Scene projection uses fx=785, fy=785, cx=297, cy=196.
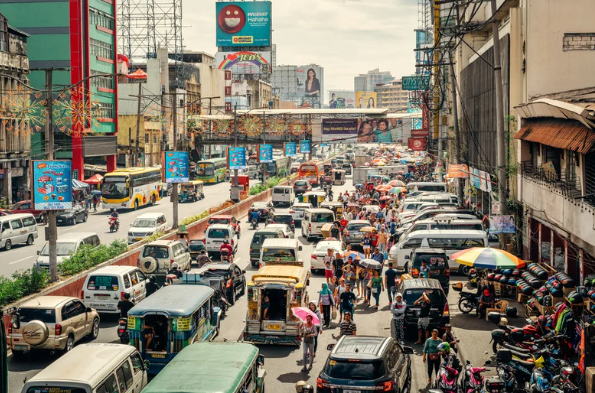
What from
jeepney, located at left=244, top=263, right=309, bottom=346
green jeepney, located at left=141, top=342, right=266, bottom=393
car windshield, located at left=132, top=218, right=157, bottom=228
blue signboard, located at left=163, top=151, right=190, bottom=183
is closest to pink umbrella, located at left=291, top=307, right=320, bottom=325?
jeepney, located at left=244, top=263, right=309, bottom=346

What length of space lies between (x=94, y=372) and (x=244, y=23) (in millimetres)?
140090

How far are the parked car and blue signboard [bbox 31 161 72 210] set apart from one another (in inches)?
1081

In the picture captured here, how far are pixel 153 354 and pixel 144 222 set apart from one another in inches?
1059

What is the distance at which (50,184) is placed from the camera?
26.6 meters

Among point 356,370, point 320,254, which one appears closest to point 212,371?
point 356,370

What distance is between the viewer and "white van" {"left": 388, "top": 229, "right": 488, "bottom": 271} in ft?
109

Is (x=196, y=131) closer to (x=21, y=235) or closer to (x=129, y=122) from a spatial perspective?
(x=129, y=122)

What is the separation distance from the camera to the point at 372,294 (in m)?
27.1

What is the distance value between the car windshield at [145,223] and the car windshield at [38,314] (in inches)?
938

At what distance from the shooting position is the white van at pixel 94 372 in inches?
529

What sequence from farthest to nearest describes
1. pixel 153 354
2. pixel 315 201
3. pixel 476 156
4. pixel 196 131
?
pixel 196 131 → pixel 315 201 → pixel 476 156 → pixel 153 354

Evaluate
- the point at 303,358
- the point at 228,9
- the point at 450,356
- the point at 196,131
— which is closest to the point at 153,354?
the point at 303,358

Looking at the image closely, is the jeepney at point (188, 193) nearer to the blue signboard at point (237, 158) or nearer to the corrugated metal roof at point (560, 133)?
the blue signboard at point (237, 158)

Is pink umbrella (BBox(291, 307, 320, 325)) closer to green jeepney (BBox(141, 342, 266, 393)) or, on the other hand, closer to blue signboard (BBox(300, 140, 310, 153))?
green jeepney (BBox(141, 342, 266, 393))
